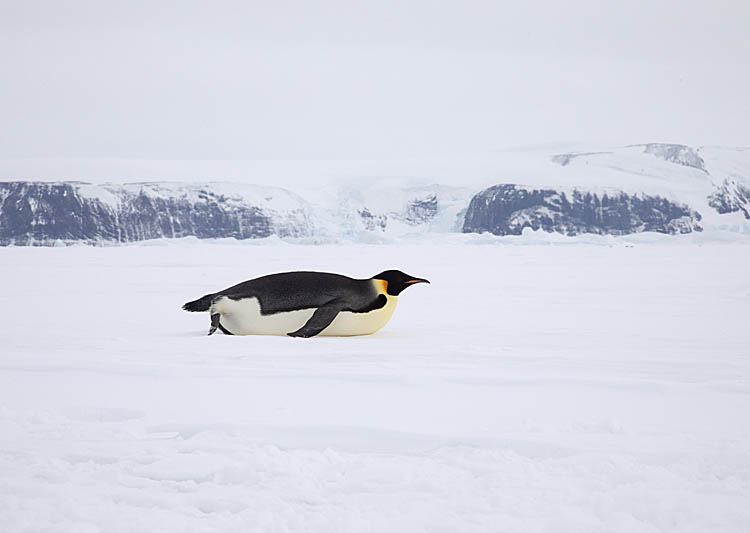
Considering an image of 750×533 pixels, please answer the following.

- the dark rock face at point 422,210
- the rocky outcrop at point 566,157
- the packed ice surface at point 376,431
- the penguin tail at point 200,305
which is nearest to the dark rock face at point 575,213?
the dark rock face at point 422,210

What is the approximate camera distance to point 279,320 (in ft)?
13.9

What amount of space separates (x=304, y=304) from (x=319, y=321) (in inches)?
6.7

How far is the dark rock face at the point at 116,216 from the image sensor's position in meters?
36.4

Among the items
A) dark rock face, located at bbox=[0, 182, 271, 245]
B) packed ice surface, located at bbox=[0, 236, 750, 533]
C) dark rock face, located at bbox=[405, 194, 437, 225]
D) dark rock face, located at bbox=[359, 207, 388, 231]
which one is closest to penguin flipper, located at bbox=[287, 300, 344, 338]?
packed ice surface, located at bbox=[0, 236, 750, 533]

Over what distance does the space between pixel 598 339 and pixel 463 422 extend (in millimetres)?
2065

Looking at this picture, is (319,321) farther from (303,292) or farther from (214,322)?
(214,322)

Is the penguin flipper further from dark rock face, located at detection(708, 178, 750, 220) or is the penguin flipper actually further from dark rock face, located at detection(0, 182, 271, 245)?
dark rock face, located at detection(708, 178, 750, 220)

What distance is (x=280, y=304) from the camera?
423cm

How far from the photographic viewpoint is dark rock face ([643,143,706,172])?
44562 mm

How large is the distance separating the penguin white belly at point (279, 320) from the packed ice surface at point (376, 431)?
15cm

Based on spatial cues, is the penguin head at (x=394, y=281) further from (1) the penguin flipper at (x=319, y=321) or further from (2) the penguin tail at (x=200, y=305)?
(2) the penguin tail at (x=200, y=305)

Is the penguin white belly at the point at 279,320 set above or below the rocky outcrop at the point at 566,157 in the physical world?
below

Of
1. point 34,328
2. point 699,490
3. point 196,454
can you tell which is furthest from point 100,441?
point 34,328

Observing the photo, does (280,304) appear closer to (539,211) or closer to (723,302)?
(723,302)
